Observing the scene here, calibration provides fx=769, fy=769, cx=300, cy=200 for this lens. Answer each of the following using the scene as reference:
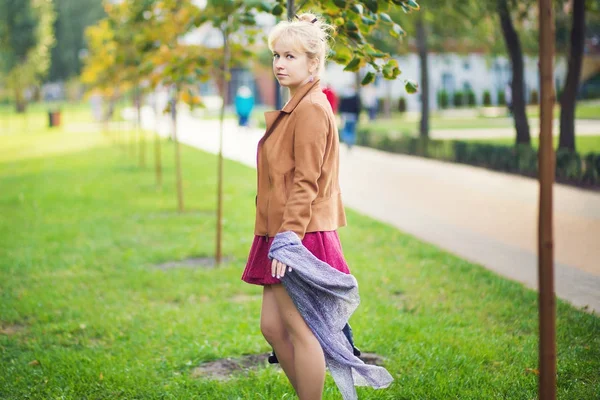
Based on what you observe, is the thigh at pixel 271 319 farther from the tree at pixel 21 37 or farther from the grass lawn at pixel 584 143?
the tree at pixel 21 37

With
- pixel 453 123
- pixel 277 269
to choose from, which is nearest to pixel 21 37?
pixel 453 123

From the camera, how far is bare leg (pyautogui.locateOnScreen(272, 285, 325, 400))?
329cm

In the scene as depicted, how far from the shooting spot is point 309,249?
3260 mm

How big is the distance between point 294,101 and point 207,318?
2.74 m

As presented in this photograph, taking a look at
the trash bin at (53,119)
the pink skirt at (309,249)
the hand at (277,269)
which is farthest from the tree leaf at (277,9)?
the trash bin at (53,119)

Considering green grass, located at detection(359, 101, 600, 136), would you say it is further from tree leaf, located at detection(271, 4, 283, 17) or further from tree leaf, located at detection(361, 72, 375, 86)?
tree leaf, located at detection(361, 72, 375, 86)

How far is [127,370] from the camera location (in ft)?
14.8

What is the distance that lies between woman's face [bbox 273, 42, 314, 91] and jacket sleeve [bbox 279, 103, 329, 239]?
19 centimetres

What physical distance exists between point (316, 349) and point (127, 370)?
65.8 inches

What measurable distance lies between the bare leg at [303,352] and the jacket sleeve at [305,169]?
0.35 metres

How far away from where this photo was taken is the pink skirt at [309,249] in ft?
10.7

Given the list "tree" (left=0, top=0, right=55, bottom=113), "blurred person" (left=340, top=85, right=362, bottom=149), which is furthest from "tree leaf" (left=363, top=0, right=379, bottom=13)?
"tree" (left=0, top=0, right=55, bottom=113)

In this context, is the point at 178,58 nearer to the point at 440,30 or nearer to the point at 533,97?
the point at 440,30

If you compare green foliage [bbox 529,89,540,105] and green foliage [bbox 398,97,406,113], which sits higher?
green foliage [bbox 529,89,540,105]
